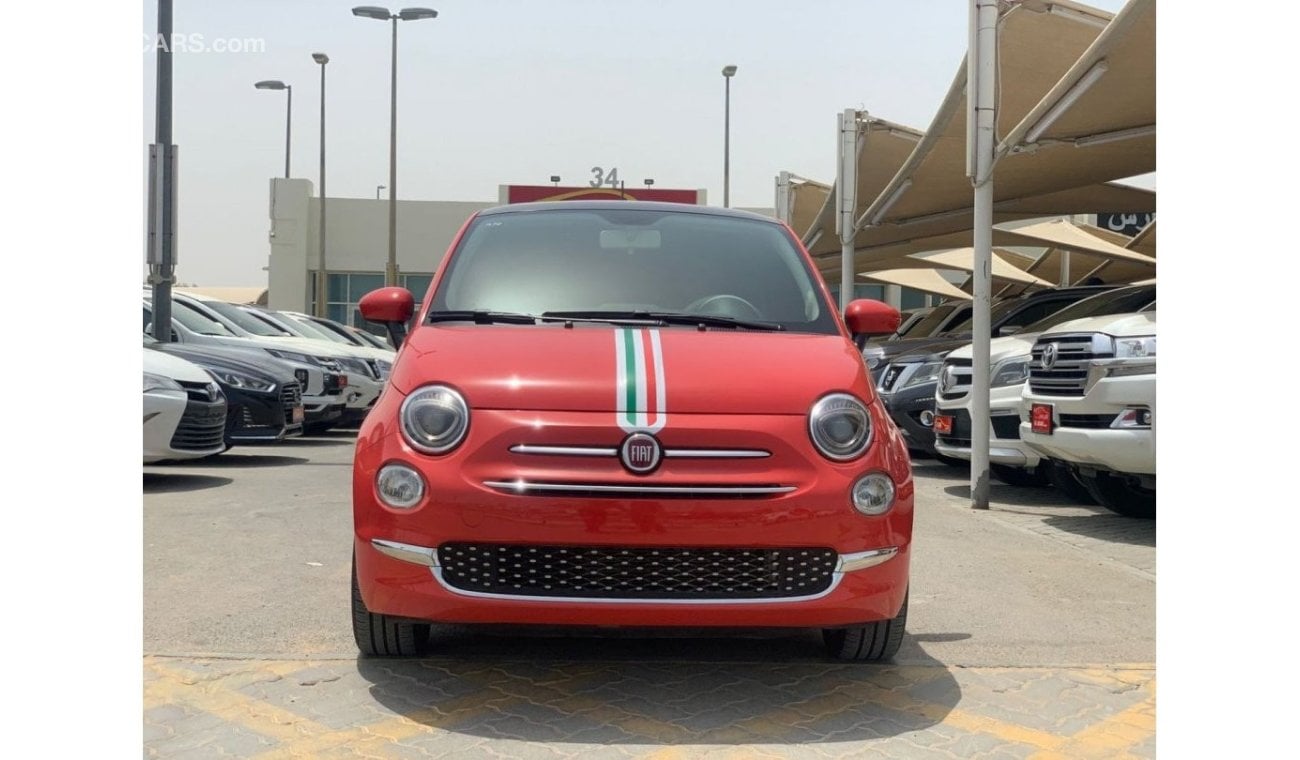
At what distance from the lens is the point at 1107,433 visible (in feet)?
23.5

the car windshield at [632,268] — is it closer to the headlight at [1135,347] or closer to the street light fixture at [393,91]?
the headlight at [1135,347]

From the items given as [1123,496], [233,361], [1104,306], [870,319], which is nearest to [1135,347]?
[1123,496]

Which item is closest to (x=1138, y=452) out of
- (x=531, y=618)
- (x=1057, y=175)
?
(x=531, y=618)

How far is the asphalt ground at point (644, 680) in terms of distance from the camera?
3.57 m

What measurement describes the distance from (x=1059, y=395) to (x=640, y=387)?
4.47m

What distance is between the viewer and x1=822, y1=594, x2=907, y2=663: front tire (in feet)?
14.0

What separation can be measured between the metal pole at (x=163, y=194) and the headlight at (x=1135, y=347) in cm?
858

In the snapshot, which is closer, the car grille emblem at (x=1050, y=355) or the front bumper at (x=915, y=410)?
the car grille emblem at (x=1050, y=355)

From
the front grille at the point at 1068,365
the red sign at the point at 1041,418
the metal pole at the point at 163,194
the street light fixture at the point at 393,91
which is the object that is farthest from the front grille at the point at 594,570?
the street light fixture at the point at 393,91

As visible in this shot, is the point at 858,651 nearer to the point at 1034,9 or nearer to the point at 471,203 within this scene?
the point at 1034,9

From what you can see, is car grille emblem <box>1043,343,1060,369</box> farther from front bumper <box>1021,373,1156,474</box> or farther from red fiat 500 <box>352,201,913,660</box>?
red fiat 500 <box>352,201,913,660</box>

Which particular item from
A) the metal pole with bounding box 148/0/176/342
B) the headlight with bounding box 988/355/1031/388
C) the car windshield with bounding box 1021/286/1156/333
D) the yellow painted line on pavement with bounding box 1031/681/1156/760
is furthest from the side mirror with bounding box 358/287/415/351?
the metal pole with bounding box 148/0/176/342


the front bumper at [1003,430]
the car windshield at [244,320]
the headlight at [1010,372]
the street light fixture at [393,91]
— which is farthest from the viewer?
the street light fixture at [393,91]

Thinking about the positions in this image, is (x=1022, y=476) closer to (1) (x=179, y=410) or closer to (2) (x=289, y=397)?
(2) (x=289, y=397)
